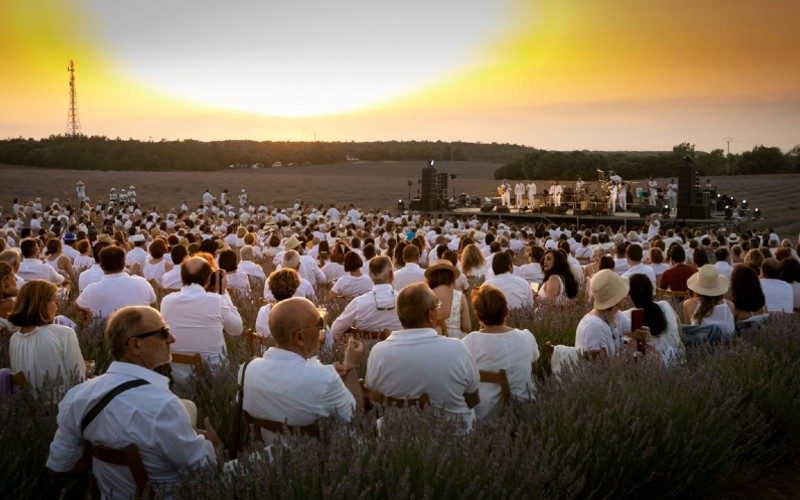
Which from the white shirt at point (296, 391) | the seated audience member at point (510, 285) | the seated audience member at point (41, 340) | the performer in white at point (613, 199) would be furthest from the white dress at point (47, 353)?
the performer in white at point (613, 199)

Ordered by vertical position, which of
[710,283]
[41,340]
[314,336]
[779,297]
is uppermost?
[314,336]

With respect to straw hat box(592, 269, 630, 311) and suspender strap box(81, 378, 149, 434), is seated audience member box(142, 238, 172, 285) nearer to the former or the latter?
straw hat box(592, 269, 630, 311)

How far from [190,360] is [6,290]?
177cm

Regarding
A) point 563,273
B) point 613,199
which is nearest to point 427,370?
point 563,273

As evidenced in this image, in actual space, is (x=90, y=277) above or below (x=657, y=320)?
below

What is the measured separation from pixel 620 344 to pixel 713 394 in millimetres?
1104

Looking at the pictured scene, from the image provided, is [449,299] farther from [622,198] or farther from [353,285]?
[622,198]

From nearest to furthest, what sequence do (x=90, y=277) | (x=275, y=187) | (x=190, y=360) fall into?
(x=190, y=360) → (x=90, y=277) → (x=275, y=187)

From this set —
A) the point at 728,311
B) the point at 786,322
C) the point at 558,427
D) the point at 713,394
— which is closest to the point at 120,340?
the point at 558,427

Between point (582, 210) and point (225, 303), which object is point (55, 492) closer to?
point (225, 303)

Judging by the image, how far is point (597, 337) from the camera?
6.09 m

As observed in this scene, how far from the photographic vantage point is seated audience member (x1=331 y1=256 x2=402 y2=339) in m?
7.45

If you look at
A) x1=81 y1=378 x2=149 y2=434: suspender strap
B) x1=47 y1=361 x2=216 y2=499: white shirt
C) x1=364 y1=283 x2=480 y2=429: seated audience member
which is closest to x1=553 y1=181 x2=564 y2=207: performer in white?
x1=364 y1=283 x2=480 y2=429: seated audience member

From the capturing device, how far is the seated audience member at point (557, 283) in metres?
9.45
